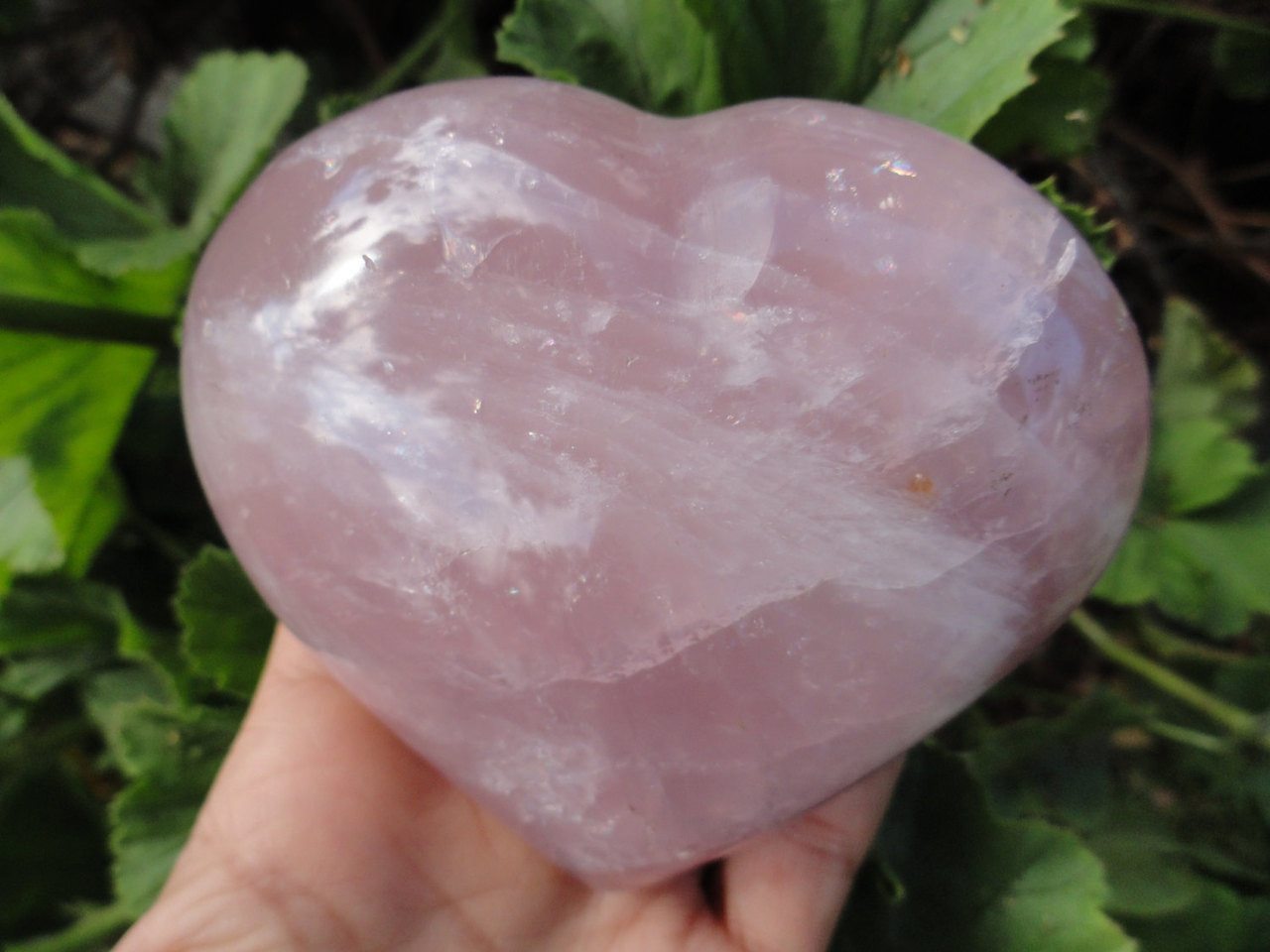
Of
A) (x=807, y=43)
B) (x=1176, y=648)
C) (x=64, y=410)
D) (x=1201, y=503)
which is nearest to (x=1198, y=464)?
(x=1201, y=503)

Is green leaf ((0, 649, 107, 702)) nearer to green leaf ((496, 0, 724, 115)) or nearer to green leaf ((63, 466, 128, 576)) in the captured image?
green leaf ((63, 466, 128, 576))

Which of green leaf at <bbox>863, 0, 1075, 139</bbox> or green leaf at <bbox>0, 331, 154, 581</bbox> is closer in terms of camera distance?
green leaf at <bbox>863, 0, 1075, 139</bbox>

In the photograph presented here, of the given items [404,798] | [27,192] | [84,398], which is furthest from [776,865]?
[27,192]

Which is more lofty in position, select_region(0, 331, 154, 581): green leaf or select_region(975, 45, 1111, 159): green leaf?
select_region(975, 45, 1111, 159): green leaf

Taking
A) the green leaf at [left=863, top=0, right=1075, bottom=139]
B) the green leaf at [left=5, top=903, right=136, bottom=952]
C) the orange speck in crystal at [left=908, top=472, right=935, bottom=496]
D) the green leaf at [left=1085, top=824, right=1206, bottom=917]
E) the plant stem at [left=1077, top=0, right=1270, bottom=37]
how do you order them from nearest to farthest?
1. the orange speck in crystal at [left=908, top=472, right=935, bottom=496]
2. the green leaf at [left=863, top=0, right=1075, bottom=139]
3. the plant stem at [left=1077, top=0, right=1270, bottom=37]
4. the green leaf at [left=1085, top=824, right=1206, bottom=917]
5. the green leaf at [left=5, top=903, right=136, bottom=952]

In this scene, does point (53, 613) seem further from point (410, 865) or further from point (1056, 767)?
point (1056, 767)

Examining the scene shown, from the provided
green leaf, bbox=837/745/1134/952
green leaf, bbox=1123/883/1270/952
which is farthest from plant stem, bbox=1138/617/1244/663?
green leaf, bbox=837/745/1134/952

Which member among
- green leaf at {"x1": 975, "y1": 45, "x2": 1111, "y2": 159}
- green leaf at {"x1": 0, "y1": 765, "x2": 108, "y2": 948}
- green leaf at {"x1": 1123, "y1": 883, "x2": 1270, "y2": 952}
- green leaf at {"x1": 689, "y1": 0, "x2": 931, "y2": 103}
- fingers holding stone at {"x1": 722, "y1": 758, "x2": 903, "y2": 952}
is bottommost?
green leaf at {"x1": 0, "y1": 765, "x2": 108, "y2": 948}

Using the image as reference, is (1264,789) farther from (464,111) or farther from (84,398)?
(84,398)
